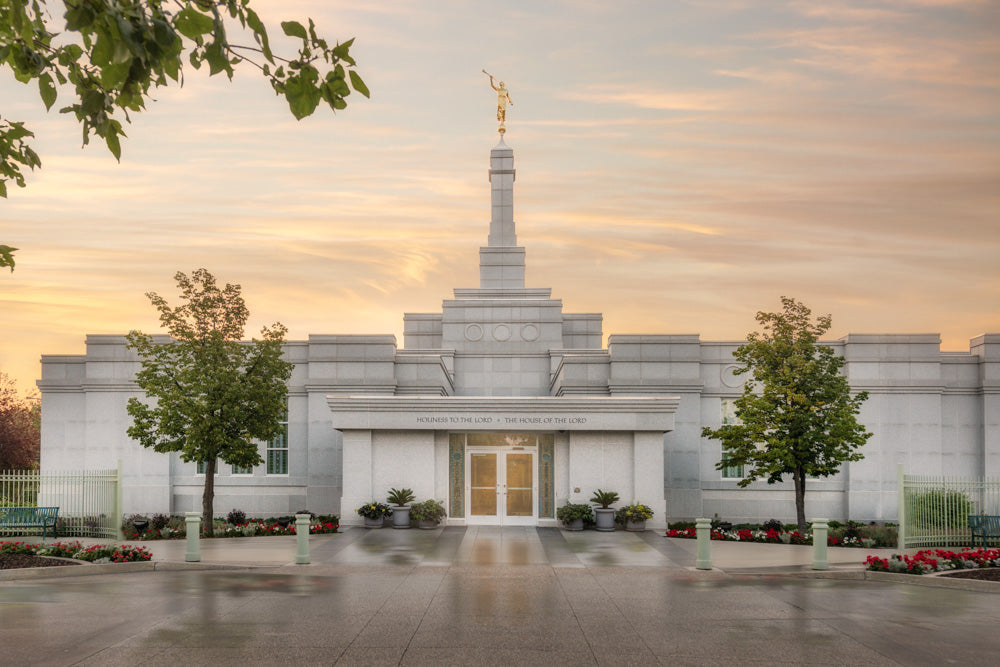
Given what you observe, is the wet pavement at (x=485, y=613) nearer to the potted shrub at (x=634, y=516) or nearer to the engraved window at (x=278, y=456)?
the potted shrub at (x=634, y=516)

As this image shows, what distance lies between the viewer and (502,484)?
108 feet

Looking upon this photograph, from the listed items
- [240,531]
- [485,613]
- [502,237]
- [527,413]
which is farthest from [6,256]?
[502,237]

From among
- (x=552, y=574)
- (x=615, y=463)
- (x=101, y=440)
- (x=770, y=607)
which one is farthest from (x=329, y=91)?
(x=101, y=440)

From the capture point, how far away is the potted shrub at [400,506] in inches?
1229

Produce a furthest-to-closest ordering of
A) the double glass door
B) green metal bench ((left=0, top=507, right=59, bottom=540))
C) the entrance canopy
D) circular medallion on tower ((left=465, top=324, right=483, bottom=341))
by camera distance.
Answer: circular medallion on tower ((left=465, top=324, right=483, bottom=341)) < the double glass door < the entrance canopy < green metal bench ((left=0, top=507, right=59, bottom=540))

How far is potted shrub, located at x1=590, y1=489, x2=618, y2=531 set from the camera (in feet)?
102

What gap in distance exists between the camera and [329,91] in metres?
7.41

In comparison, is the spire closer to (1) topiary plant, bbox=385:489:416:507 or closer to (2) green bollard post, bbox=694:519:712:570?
(1) topiary plant, bbox=385:489:416:507

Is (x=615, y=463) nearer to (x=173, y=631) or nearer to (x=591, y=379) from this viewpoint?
(x=591, y=379)

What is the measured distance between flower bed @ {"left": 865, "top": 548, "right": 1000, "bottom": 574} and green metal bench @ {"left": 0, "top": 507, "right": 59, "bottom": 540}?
2190 cm

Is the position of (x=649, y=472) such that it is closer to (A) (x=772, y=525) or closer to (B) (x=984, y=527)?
(A) (x=772, y=525)

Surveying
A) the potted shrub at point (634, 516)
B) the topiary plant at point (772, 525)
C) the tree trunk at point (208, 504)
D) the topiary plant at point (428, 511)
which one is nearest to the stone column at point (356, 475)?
the topiary plant at point (428, 511)

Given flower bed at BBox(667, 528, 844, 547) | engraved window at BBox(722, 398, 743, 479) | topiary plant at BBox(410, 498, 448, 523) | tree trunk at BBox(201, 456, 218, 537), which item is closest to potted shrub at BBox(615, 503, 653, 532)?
flower bed at BBox(667, 528, 844, 547)

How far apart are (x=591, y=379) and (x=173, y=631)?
26621 millimetres
